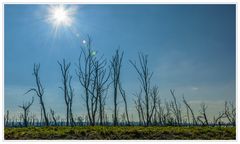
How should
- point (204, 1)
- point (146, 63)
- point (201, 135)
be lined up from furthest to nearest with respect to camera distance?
point (146, 63) → point (201, 135) → point (204, 1)

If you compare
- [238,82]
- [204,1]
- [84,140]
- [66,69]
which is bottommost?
[84,140]

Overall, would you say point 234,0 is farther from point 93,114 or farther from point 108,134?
point 93,114

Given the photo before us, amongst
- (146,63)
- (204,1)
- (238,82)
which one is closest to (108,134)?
(238,82)

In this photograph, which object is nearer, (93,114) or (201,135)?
(201,135)

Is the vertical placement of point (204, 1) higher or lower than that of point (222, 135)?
higher

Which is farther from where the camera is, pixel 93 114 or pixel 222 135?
pixel 93 114

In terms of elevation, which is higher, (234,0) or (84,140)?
(234,0)

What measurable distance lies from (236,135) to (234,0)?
166 cm

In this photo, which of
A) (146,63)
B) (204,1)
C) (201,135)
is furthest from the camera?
(146,63)

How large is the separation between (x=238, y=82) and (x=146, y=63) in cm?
330

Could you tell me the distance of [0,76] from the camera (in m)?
4.22

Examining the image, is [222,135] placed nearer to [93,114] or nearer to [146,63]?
[146,63]

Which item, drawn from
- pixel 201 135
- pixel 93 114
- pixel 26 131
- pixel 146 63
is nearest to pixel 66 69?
pixel 93 114

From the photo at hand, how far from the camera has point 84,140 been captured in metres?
4.21
